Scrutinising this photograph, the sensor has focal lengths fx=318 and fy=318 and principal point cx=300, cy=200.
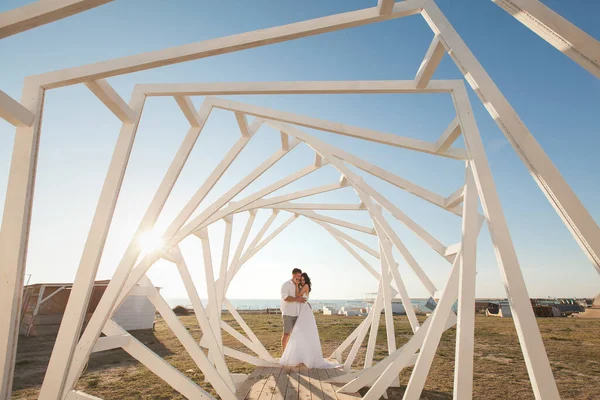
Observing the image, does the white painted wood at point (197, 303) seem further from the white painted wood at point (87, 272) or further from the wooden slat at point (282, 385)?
the white painted wood at point (87, 272)

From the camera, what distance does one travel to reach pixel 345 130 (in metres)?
4.04

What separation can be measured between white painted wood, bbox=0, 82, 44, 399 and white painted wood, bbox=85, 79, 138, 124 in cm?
62

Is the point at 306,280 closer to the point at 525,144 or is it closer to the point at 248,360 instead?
the point at 248,360

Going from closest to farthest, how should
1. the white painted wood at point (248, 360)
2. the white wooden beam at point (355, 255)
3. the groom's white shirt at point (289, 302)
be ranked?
the white painted wood at point (248, 360)
the groom's white shirt at point (289, 302)
the white wooden beam at point (355, 255)

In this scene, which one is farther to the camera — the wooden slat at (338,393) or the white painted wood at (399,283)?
the white painted wood at (399,283)

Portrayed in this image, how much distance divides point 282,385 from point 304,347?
67.2 inches

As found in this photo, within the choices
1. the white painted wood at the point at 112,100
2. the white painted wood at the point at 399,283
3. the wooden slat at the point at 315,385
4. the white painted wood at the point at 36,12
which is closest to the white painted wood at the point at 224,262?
the wooden slat at the point at 315,385

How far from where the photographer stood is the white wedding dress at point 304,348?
7.30 m

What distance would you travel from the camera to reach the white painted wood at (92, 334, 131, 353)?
12.4ft

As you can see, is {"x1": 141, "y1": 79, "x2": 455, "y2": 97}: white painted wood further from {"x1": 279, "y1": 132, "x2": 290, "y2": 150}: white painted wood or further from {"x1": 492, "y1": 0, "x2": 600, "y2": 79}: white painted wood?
{"x1": 279, "y1": 132, "x2": 290, "y2": 150}: white painted wood

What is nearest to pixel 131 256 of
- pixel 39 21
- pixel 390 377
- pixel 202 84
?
pixel 202 84

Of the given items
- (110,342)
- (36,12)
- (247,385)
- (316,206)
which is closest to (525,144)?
(36,12)

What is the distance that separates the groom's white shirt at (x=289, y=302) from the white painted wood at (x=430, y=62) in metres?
6.32

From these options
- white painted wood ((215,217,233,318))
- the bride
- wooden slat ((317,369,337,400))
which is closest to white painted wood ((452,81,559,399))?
wooden slat ((317,369,337,400))
